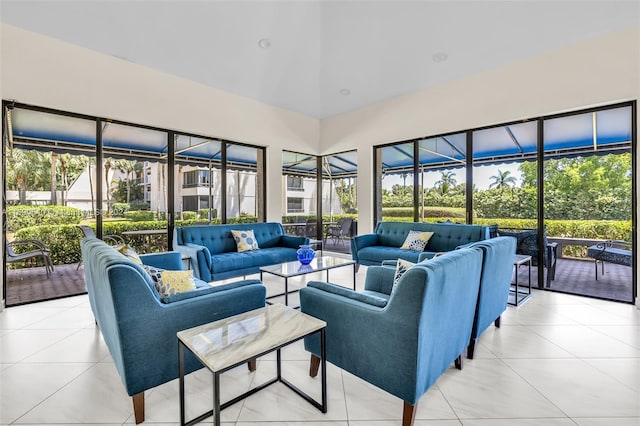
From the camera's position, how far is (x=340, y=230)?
705 cm

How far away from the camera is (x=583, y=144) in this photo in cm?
398

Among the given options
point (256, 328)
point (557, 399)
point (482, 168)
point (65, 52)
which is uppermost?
point (65, 52)

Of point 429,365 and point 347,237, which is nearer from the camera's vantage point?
point 429,365

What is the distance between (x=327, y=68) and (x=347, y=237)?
374cm

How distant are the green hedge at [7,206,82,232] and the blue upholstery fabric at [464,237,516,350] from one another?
4.89 m

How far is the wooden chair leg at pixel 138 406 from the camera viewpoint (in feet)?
5.22

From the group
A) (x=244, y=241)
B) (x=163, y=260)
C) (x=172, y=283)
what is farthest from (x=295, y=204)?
(x=172, y=283)

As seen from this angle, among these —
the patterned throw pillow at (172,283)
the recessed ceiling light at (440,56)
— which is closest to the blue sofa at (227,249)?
the patterned throw pillow at (172,283)

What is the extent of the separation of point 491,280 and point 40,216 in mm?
5215

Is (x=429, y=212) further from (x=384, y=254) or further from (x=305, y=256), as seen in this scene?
(x=305, y=256)

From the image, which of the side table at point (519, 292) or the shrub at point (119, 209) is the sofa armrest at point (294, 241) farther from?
A: the side table at point (519, 292)

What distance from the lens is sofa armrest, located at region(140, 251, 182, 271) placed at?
2986 millimetres

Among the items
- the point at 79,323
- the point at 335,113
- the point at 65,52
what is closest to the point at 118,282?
the point at 79,323

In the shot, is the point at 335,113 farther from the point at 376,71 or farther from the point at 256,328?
the point at 256,328
